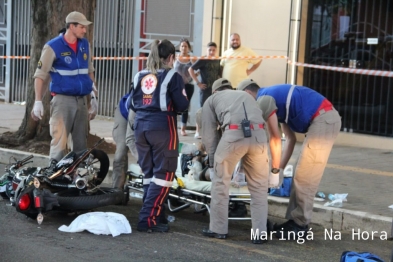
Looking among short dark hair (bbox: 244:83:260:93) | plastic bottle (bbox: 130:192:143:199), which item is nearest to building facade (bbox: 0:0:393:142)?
plastic bottle (bbox: 130:192:143:199)

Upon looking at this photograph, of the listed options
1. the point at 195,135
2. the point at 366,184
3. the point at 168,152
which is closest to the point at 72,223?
the point at 168,152

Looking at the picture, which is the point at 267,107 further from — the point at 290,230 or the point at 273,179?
the point at 290,230

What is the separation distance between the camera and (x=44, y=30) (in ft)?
37.4

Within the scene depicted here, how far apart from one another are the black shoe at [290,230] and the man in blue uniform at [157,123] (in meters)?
1.08

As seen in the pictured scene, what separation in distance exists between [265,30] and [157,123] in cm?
667

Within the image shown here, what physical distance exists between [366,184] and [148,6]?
6986mm

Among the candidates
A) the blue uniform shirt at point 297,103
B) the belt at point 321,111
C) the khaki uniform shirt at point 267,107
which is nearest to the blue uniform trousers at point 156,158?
the khaki uniform shirt at point 267,107

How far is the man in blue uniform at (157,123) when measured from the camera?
7254mm

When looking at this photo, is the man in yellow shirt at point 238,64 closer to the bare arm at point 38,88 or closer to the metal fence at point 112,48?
the metal fence at point 112,48

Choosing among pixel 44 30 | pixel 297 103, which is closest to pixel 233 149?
pixel 297 103

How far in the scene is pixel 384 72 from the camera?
39.1ft

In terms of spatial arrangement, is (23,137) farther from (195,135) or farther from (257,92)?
(257,92)

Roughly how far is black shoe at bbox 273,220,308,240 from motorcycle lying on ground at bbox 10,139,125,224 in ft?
5.49

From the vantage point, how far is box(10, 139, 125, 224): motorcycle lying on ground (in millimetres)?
7383
